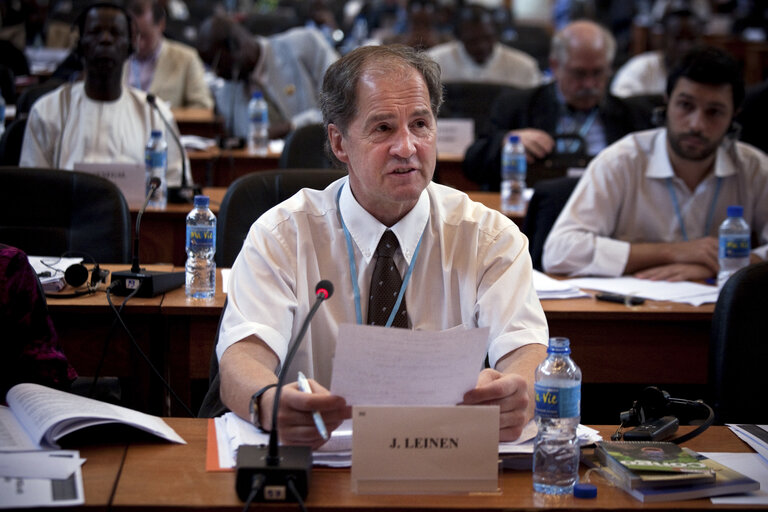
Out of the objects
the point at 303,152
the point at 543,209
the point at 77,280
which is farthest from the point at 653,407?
the point at 303,152

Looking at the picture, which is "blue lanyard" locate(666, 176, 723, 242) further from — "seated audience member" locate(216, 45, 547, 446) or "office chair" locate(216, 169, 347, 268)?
"seated audience member" locate(216, 45, 547, 446)

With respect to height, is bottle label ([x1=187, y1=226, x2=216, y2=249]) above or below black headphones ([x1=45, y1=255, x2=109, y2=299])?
above

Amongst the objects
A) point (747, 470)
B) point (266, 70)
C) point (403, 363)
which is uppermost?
point (266, 70)

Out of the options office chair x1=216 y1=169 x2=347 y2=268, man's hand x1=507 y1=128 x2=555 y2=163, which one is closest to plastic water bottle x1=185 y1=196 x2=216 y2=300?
office chair x1=216 y1=169 x2=347 y2=268

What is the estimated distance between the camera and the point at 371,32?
9.52m

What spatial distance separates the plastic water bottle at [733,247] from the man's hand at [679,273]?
0.06 m

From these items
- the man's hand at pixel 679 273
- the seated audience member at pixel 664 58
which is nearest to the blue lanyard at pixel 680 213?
the man's hand at pixel 679 273

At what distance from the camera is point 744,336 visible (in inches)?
84.5

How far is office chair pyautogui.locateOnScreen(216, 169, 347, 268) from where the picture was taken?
2.81 m

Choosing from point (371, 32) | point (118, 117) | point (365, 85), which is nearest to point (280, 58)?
point (118, 117)

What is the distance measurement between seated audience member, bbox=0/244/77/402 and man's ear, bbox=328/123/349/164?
68 cm

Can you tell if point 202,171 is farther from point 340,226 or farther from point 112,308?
point 340,226

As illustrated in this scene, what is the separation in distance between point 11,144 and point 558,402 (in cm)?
325

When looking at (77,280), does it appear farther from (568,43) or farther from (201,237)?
(568,43)
